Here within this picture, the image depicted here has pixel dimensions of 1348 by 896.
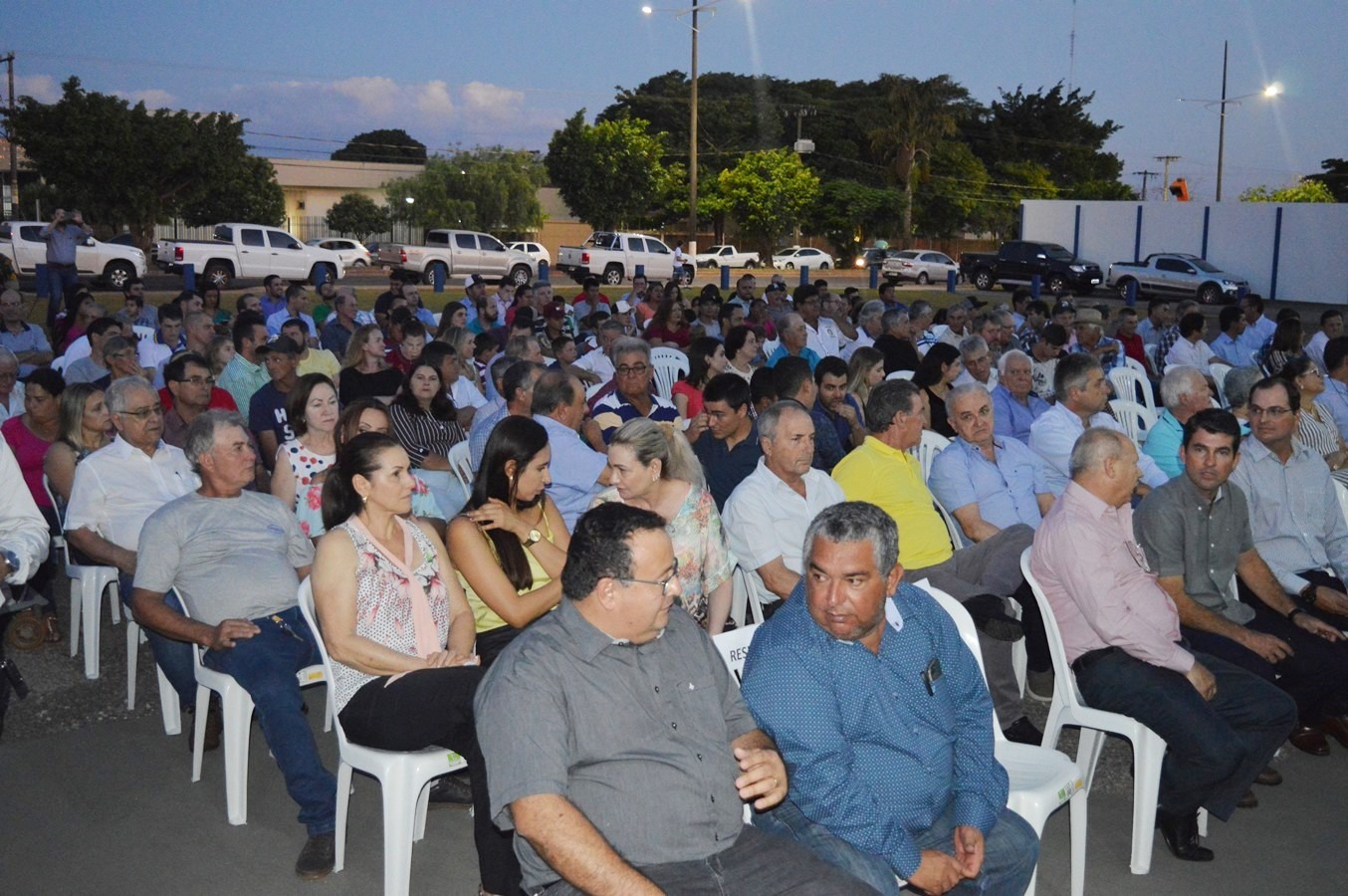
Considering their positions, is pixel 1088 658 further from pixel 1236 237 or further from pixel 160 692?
pixel 1236 237

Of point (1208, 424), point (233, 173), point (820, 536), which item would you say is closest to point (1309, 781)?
point (1208, 424)

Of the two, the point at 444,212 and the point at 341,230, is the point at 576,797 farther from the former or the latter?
the point at 341,230

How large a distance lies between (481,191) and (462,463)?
140 ft

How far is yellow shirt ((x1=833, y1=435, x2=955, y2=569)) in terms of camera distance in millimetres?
4805

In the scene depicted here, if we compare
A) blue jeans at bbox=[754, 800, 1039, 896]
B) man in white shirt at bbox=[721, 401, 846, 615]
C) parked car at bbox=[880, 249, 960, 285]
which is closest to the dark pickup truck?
parked car at bbox=[880, 249, 960, 285]

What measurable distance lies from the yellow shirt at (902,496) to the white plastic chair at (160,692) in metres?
2.74

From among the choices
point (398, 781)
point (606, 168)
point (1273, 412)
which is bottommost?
point (398, 781)

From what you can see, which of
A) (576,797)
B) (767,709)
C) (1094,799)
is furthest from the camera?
(1094,799)

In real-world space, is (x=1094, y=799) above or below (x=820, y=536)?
below

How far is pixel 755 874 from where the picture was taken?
263 cm

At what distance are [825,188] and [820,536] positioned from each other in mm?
49863

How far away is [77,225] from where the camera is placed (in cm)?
1612

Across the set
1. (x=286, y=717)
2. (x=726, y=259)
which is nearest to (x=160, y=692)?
(x=286, y=717)

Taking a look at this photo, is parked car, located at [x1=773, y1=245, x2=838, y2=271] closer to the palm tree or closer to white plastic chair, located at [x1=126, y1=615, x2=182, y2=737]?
the palm tree
